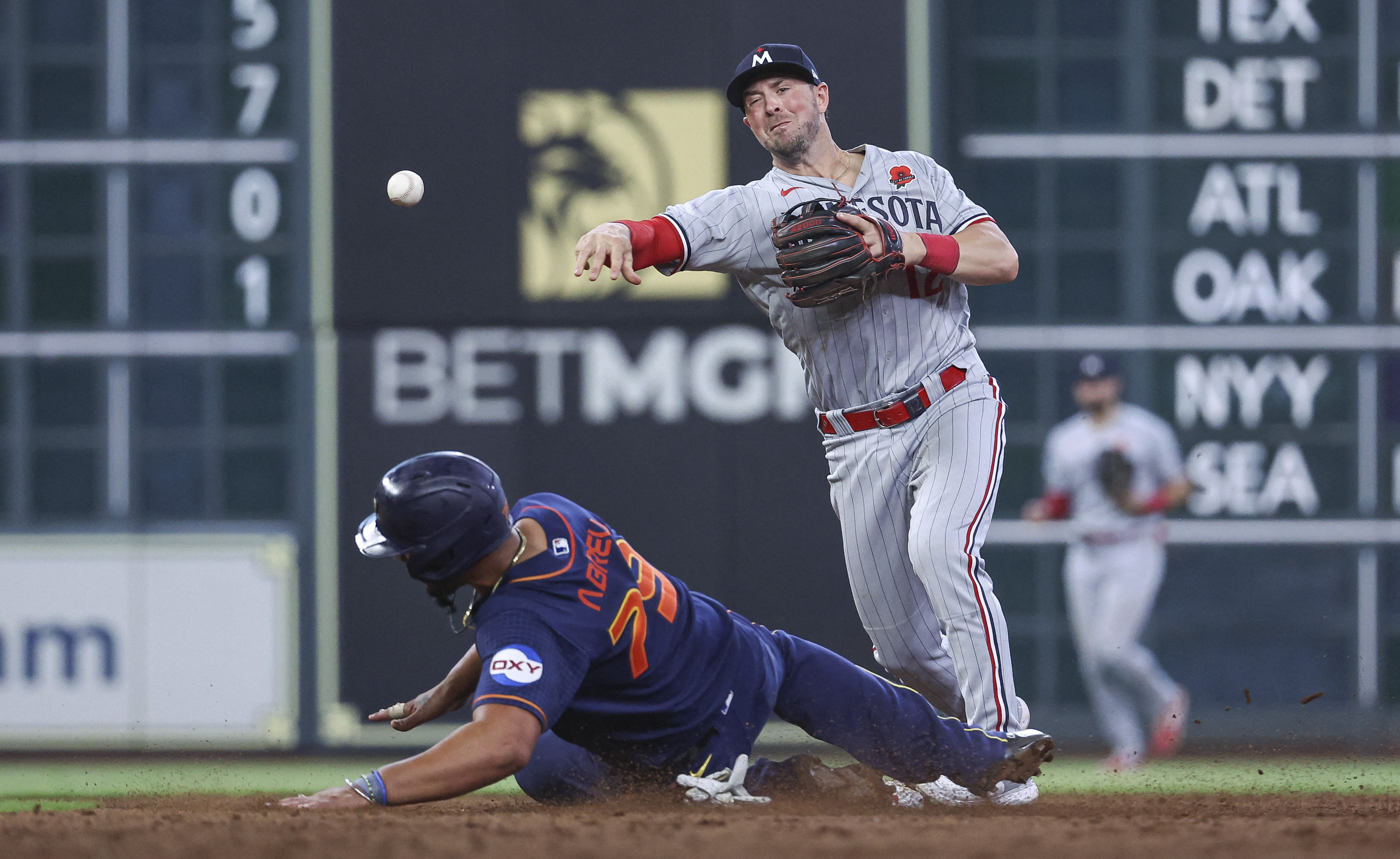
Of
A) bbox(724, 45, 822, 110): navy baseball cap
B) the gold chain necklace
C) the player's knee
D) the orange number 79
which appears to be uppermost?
bbox(724, 45, 822, 110): navy baseball cap

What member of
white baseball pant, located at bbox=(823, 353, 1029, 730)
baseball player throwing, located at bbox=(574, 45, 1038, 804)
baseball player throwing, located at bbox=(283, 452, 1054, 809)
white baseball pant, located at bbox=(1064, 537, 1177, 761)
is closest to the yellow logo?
white baseball pant, located at bbox=(1064, 537, 1177, 761)

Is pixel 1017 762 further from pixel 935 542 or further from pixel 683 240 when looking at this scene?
pixel 683 240

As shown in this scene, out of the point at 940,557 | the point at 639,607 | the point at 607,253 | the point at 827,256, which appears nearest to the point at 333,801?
the point at 639,607

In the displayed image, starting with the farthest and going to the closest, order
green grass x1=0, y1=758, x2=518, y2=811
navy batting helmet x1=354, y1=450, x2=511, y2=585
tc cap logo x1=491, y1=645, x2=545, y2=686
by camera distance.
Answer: green grass x1=0, y1=758, x2=518, y2=811
navy batting helmet x1=354, y1=450, x2=511, y2=585
tc cap logo x1=491, y1=645, x2=545, y2=686

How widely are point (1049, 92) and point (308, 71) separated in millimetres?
3280

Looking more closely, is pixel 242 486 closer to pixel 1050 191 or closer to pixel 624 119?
pixel 624 119

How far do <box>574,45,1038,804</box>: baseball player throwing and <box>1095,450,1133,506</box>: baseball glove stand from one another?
305 cm

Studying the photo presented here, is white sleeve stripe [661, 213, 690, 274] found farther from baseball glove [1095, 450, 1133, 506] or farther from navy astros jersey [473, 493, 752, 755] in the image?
baseball glove [1095, 450, 1133, 506]

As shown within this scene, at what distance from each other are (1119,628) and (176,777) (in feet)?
13.0

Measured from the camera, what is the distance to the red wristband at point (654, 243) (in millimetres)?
3365

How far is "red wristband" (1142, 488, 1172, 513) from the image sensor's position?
6508mm

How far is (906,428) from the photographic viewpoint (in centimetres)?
352

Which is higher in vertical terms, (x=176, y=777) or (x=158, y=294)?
(x=158, y=294)

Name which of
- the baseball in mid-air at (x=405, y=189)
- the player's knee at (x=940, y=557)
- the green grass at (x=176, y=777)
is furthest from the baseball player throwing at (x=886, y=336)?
the green grass at (x=176, y=777)
